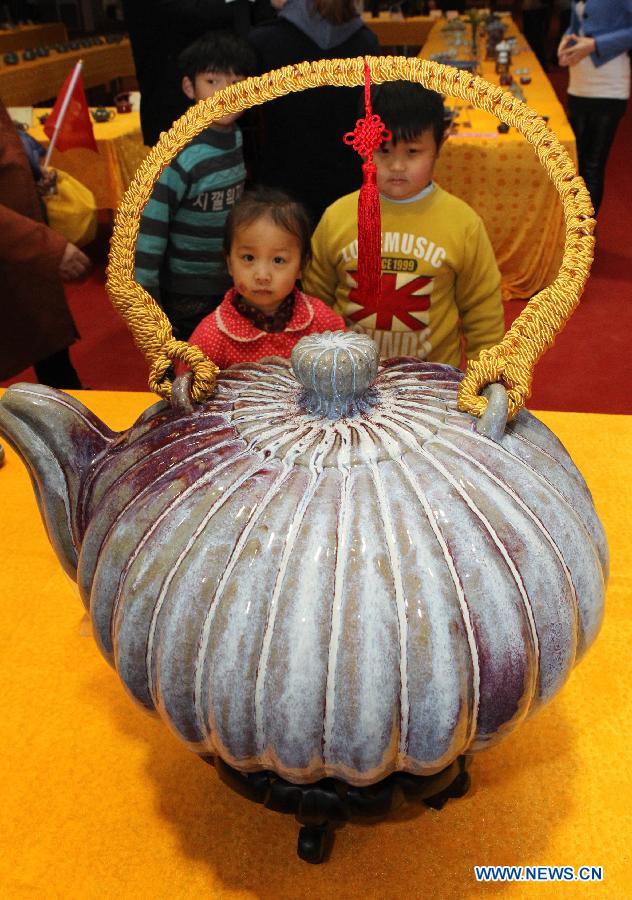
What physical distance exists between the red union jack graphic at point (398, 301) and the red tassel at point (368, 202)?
40 cm

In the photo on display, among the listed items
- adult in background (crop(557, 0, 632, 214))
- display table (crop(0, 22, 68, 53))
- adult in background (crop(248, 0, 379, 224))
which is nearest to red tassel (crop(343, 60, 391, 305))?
adult in background (crop(248, 0, 379, 224))

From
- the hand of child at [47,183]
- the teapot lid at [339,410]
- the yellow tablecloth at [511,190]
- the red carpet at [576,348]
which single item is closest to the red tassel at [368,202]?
the teapot lid at [339,410]

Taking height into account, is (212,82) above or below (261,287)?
above

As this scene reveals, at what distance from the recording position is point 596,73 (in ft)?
9.14

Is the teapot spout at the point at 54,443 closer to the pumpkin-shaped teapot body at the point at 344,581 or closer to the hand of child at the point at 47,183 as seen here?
the pumpkin-shaped teapot body at the point at 344,581

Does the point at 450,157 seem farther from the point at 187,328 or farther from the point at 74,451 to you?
the point at 74,451

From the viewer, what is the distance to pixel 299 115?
1.74 m

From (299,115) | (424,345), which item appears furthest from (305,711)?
(299,115)

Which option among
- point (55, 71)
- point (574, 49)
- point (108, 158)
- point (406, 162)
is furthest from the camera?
point (55, 71)

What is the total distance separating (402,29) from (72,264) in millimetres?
4926

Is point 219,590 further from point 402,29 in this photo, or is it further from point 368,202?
point 402,29

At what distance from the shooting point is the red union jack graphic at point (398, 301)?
129 centimetres

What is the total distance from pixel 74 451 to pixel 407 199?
741 millimetres

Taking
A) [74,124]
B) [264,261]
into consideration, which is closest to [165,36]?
[74,124]
